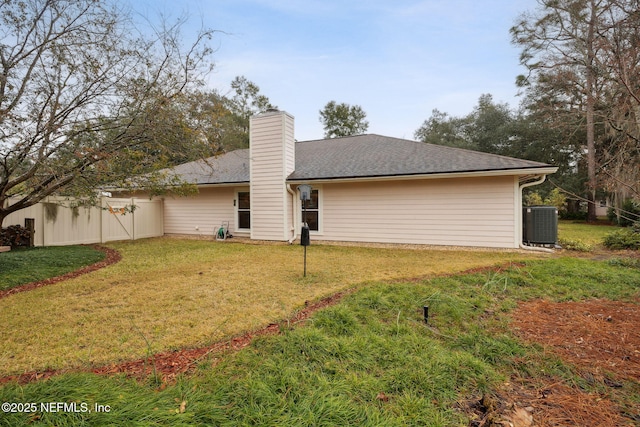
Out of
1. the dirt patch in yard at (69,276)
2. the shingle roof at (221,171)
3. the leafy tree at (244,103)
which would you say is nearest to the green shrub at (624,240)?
the shingle roof at (221,171)

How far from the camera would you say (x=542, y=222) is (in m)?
8.45

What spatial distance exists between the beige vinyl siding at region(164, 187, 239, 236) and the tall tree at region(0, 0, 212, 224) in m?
5.08

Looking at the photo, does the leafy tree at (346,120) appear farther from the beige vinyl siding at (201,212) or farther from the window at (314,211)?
the window at (314,211)

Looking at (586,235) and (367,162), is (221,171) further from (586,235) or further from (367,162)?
(586,235)

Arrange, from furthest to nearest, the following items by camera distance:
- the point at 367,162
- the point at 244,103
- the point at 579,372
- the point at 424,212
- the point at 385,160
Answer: the point at 244,103
the point at 367,162
the point at 385,160
the point at 424,212
the point at 579,372

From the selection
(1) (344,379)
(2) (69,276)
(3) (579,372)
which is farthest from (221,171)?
(3) (579,372)

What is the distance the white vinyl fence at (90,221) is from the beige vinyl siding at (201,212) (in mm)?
531

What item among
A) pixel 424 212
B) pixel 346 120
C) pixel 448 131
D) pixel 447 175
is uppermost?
pixel 346 120

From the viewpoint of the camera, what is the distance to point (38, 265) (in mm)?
6285

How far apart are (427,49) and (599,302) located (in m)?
8.84

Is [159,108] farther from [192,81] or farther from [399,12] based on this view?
[399,12]

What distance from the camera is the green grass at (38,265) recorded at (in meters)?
5.41

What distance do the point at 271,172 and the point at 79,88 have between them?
5.47 meters

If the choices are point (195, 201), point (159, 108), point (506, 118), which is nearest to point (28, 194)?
point (159, 108)
